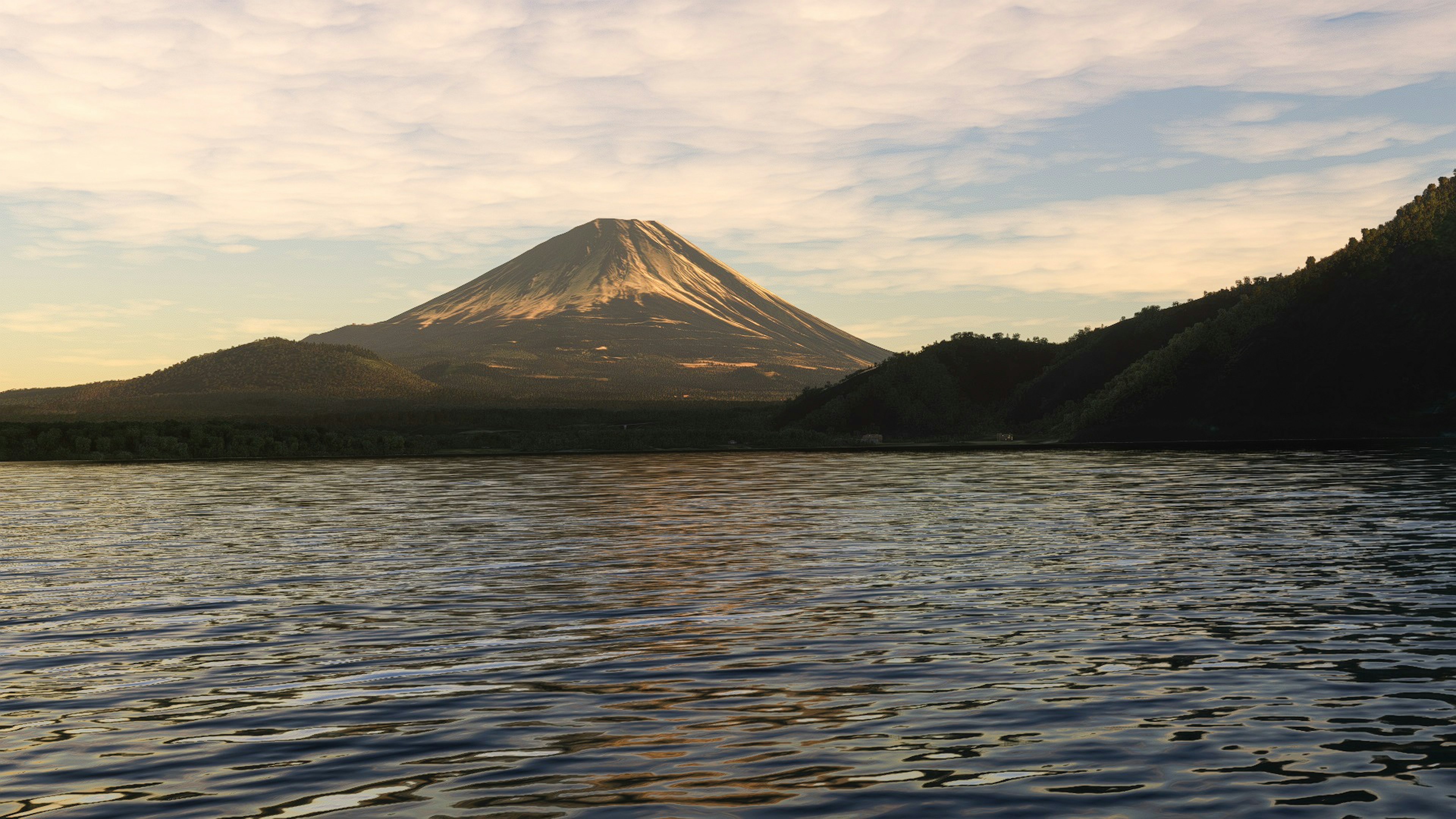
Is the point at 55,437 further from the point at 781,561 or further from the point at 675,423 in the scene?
the point at 781,561

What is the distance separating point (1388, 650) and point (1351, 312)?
412ft

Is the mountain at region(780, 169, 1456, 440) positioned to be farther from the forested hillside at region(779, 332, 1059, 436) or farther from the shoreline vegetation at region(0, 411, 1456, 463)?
the shoreline vegetation at region(0, 411, 1456, 463)

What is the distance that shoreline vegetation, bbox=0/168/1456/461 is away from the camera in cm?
11875

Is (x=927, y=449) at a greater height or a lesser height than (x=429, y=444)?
lesser

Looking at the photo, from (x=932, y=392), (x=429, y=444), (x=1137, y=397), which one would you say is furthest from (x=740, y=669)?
(x=932, y=392)

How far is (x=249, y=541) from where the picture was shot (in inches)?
1491

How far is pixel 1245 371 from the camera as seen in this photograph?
130 metres

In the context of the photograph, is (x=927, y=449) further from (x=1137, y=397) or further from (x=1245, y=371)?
(x=1245, y=371)

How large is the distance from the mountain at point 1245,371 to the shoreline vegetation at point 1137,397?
188 millimetres

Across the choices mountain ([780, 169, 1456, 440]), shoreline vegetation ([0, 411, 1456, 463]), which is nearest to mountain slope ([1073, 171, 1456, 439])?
mountain ([780, 169, 1456, 440])

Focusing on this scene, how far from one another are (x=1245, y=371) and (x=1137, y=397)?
10218 mm

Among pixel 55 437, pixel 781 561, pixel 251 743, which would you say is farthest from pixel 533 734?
pixel 55 437

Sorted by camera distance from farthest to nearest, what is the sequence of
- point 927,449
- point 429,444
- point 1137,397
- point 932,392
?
1. point 932,392
2. point 1137,397
3. point 429,444
4. point 927,449

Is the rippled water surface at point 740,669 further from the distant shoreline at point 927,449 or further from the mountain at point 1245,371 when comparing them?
the mountain at point 1245,371
